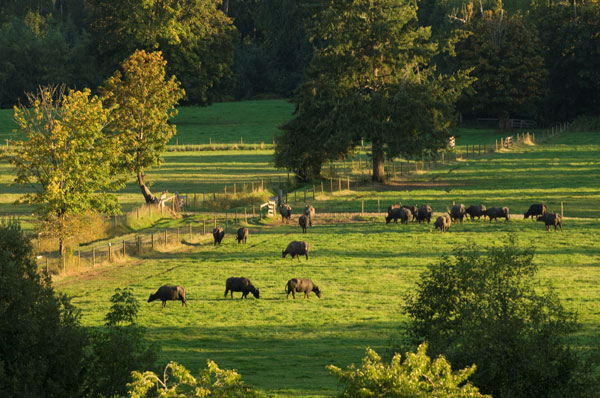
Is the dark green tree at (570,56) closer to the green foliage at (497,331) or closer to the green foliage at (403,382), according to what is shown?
the green foliage at (497,331)

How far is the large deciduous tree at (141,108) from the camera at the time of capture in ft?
229

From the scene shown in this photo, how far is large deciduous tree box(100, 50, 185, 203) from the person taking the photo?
69750 mm

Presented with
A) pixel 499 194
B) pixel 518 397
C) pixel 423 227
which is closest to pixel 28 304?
pixel 518 397

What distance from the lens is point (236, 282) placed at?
140 feet

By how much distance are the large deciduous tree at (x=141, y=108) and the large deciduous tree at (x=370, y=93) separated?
64.4 ft

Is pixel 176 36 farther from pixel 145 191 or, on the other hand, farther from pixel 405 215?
pixel 405 215

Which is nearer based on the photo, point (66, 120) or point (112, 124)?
point (66, 120)

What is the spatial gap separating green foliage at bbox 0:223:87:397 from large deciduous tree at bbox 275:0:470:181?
62161 mm

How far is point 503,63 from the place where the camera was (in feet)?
455

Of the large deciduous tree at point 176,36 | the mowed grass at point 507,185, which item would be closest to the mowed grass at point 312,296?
the mowed grass at point 507,185

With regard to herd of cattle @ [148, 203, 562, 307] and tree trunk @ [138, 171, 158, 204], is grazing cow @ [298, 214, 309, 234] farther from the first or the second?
tree trunk @ [138, 171, 158, 204]

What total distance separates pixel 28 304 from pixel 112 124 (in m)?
46.6

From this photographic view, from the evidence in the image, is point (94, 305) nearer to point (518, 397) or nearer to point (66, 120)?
point (66, 120)

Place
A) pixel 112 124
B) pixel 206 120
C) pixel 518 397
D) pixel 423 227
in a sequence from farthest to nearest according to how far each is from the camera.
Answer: pixel 206 120, pixel 112 124, pixel 423 227, pixel 518 397
